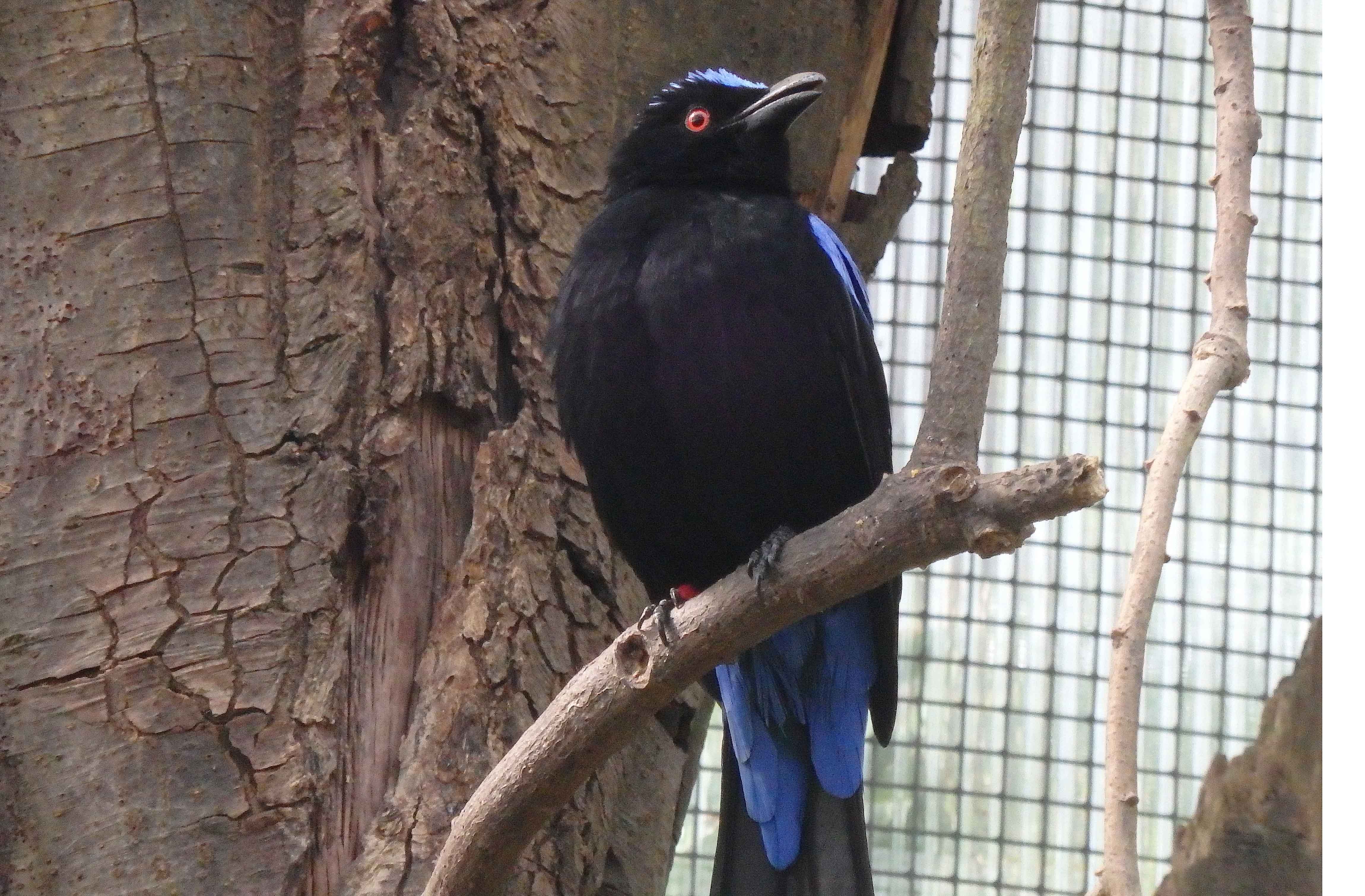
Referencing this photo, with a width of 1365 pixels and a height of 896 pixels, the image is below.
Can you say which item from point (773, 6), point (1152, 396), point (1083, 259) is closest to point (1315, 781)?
point (1152, 396)

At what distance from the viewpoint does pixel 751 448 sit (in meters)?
2.80

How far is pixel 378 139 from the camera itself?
2.95 meters

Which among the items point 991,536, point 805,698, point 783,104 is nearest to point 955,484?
point 991,536

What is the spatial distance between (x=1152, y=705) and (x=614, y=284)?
8.96 ft

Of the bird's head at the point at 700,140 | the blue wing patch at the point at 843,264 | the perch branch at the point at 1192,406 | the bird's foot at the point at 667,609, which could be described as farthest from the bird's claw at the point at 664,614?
the bird's head at the point at 700,140

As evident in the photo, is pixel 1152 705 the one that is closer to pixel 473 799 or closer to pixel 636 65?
pixel 636 65

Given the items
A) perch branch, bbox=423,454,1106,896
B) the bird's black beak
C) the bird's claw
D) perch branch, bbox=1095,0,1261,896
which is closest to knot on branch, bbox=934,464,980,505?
perch branch, bbox=423,454,1106,896

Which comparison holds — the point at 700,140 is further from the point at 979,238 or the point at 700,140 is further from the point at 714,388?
the point at 979,238

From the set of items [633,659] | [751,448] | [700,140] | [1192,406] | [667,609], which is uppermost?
[700,140]

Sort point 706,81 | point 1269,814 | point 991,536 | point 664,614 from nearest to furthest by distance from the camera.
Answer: point 991,536 < point 664,614 < point 706,81 < point 1269,814

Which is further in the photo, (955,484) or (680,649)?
(680,649)

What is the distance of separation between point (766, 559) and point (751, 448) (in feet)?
2.44

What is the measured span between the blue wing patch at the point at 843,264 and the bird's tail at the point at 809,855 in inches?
36.1

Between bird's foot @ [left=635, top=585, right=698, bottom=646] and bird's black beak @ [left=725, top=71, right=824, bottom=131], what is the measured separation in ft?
3.16
